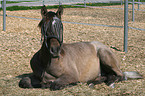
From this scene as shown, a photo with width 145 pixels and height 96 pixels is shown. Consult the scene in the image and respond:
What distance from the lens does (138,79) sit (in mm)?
5613

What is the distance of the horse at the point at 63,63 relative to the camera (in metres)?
4.42

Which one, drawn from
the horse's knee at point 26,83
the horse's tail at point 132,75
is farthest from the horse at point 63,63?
the horse's tail at point 132,75

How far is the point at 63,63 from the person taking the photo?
4.88 m

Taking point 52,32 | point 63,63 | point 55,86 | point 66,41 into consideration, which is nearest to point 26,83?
point 55,86

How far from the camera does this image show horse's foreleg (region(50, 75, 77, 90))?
15.4 feet

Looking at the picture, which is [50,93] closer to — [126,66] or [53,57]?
[53,57]

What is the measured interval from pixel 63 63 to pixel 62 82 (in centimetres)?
35

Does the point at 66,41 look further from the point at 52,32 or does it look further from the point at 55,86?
the point at 52,32

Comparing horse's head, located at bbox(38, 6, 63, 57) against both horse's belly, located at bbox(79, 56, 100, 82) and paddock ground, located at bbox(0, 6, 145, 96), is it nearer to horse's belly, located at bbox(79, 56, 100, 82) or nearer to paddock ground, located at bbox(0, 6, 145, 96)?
paddock ground, located at bbox(0, 6, 145, 96)

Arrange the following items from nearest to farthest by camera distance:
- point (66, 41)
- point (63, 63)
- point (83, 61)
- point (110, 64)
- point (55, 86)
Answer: point (55, 86)
point (63, 63)
point (83, 61)
point (110, 64)
point (66, 41)

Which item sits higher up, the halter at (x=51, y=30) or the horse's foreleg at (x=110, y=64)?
the halter at (x=51, y=30)

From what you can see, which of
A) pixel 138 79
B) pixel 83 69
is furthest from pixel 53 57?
pixel 138 79

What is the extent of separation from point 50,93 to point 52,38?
0.96 metres

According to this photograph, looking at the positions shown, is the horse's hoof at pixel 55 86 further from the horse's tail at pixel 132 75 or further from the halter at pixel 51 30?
the horse's tail at pixel 132 75
